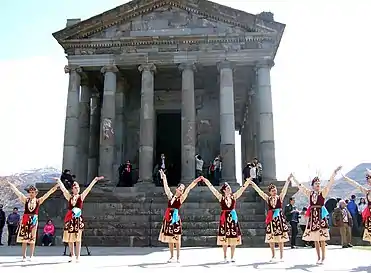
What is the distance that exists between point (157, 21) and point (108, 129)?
7285 millimetres

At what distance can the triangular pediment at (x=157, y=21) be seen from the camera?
24.5 metres

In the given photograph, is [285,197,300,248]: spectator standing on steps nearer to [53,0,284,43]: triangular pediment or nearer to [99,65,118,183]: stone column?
[99,65,118,183]: stone column

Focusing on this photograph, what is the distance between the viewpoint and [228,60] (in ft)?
78.5

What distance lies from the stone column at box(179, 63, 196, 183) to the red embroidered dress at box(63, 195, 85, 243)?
37.1 ft

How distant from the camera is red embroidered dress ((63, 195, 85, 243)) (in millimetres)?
11047

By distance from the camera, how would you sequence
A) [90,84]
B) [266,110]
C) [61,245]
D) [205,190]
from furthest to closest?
1. [90,84]
2. [266,110]
3. [205,190]
4. [61,245]

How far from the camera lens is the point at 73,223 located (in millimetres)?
11172

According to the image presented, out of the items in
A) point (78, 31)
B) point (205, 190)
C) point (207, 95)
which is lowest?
point (205, 190)

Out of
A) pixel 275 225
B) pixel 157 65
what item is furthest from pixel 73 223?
pixel 157 65

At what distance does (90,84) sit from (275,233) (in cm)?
1906

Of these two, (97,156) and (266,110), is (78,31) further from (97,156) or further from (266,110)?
(266,110)

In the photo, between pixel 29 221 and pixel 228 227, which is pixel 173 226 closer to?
pixel 228 227

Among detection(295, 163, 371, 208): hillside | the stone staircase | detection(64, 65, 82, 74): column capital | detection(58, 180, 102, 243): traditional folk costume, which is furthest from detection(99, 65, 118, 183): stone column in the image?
detection(295, 163, 371, 208): hillside

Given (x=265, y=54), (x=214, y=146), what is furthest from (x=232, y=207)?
(x=214, y=146)
